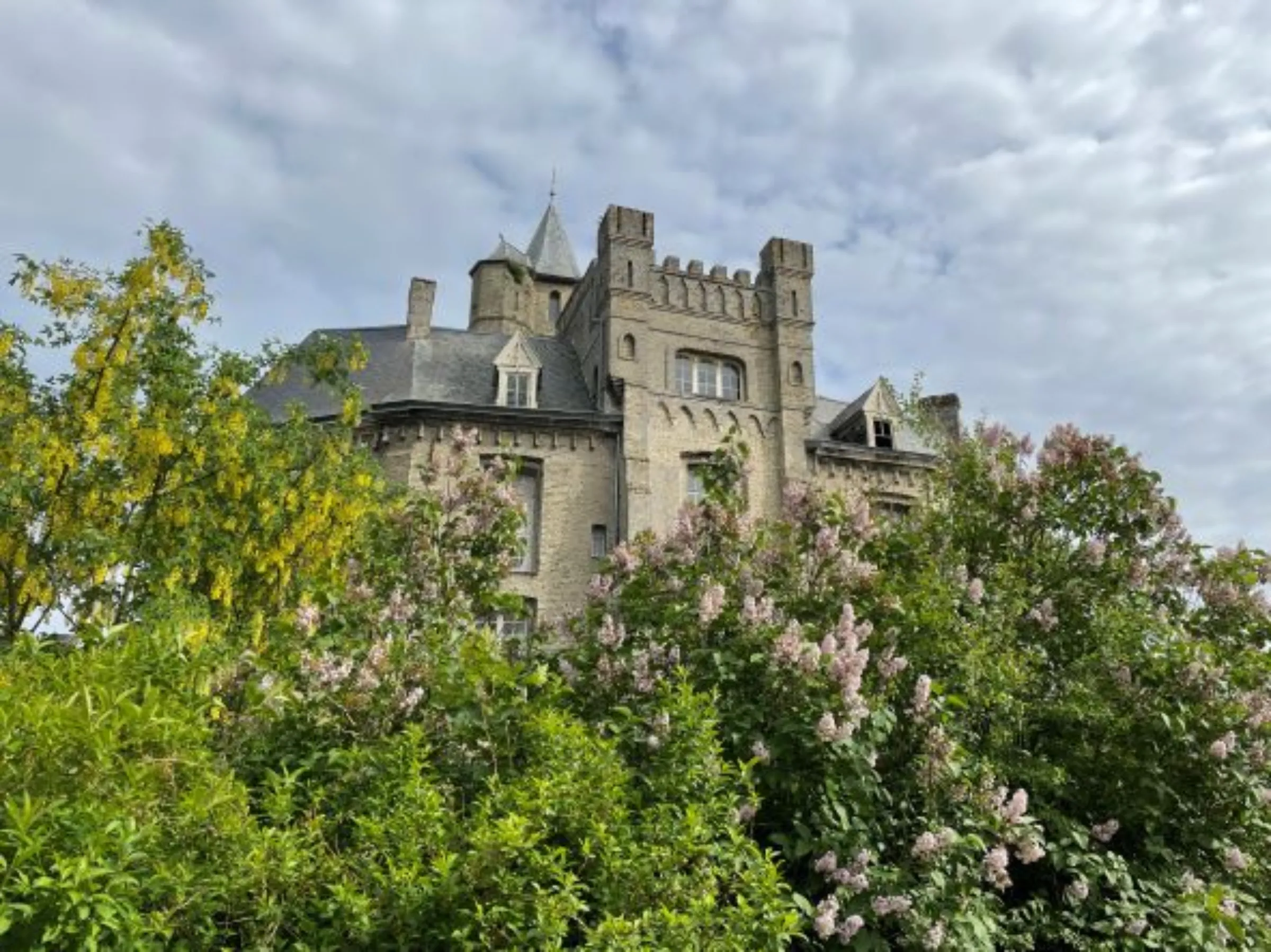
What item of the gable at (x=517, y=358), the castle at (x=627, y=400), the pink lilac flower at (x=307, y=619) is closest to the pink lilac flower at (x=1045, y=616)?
the pink lilac flower at (x=307, y=619)

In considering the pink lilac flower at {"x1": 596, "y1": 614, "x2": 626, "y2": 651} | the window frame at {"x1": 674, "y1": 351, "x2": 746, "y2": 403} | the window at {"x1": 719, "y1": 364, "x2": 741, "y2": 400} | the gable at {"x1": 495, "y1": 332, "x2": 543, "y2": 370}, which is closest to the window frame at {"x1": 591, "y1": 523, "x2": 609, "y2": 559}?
the window frame at {"x1": 674, "y1": 351, "x2": 746, "y2": 403}

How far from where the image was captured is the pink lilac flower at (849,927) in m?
4.50

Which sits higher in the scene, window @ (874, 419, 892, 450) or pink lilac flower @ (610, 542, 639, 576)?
window @ (874, 419, 892, 450)

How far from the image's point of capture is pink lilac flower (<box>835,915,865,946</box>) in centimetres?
450

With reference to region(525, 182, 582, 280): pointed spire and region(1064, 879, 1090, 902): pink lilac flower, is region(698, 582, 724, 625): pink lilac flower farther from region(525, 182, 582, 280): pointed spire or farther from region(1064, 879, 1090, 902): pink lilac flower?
region(525, 182, 582, 280): pointed spire

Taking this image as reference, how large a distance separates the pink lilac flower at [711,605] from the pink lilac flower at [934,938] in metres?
2.04

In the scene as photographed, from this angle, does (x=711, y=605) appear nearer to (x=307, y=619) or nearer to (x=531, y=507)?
(x=307, y=619)

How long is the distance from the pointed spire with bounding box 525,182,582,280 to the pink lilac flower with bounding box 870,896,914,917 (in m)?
34.5

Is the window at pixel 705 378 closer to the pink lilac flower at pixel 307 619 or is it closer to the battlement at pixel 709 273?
the battlement at pixel 709 273

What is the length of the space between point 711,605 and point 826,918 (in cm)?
199

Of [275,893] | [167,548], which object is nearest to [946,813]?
[275,893]

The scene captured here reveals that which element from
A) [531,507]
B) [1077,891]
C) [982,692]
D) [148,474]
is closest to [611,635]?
[982,692]

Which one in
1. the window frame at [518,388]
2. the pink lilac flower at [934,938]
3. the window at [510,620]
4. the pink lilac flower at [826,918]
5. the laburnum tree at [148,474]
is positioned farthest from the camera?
the window frame at [518,388]

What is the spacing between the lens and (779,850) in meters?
5.04
